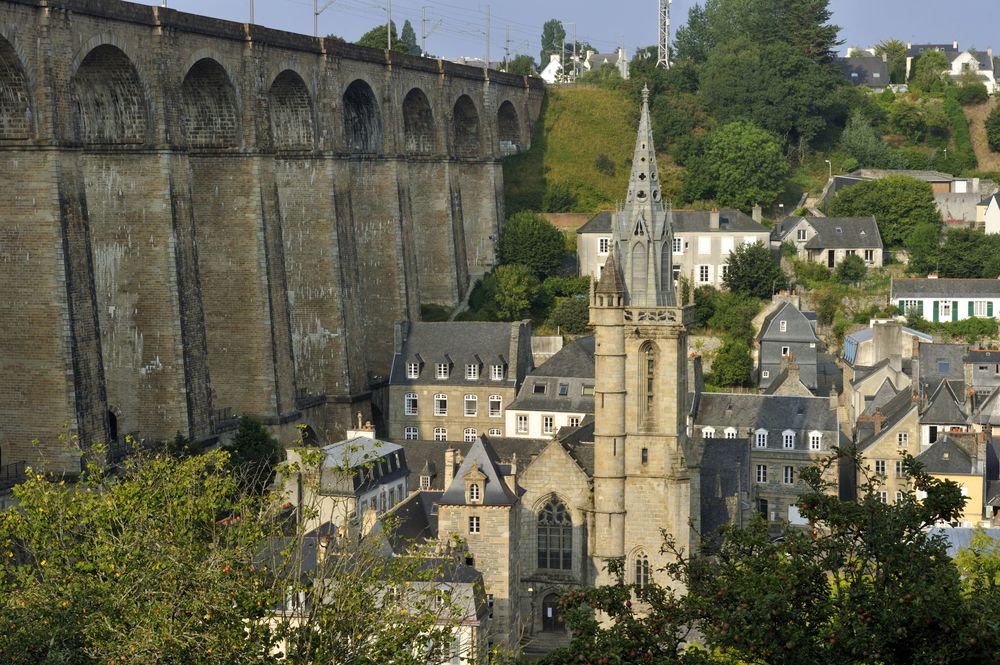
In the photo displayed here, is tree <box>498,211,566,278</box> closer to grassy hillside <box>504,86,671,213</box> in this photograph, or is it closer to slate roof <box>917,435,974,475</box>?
grassy hillside <box>504,86,671,213</box>

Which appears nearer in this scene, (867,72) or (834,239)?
(834,239)

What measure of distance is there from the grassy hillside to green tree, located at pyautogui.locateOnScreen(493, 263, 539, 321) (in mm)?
16471

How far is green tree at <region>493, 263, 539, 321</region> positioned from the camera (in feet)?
295

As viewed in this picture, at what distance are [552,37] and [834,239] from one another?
314 ft

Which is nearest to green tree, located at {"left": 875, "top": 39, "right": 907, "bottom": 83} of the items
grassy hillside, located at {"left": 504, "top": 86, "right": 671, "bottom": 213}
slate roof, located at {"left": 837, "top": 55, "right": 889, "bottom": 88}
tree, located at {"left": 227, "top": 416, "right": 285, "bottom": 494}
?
slate roof, located at {"left": 837, "top": 55, "right": 889, "bottom": 88}

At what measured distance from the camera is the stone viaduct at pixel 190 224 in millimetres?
53594

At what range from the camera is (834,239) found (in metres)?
94.9

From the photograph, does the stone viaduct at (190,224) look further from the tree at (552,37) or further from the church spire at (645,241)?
the tree at (552,37)

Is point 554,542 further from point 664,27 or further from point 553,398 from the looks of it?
point 664,27

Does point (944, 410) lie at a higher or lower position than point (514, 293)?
lower

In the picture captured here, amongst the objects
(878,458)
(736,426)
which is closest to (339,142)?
(736,426)

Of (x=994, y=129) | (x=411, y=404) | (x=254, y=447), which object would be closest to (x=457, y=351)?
(x=411, y=404)

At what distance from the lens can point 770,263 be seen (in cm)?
9006

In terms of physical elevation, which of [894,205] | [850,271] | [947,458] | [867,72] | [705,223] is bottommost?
[947,458]
